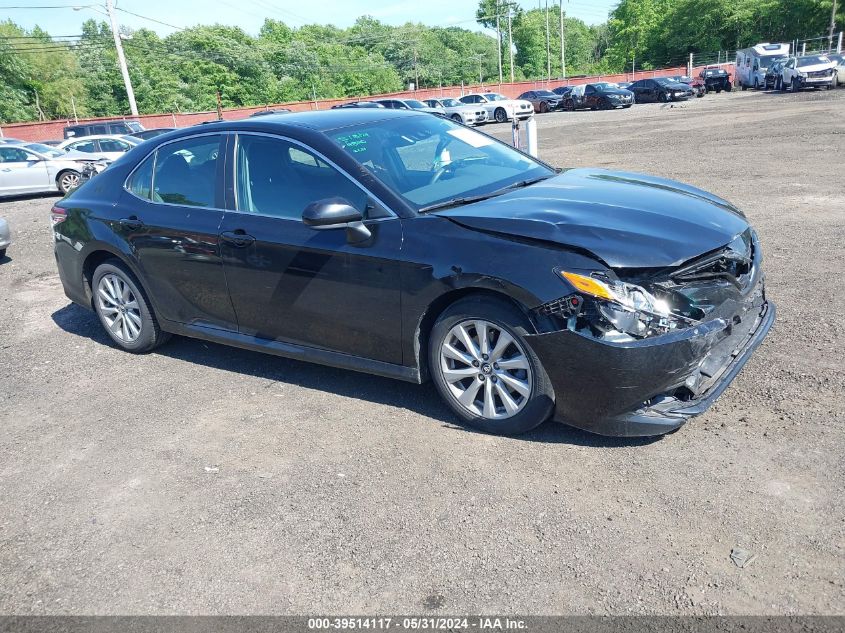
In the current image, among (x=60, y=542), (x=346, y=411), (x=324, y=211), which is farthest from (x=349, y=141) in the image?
(x=60, y=542)

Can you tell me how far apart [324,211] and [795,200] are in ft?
25.2

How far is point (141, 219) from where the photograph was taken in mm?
5297

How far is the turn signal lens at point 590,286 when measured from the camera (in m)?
3.43

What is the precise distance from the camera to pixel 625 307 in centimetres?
342

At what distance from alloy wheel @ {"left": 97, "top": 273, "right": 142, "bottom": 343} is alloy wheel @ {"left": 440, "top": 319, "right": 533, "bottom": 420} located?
9.55 feet

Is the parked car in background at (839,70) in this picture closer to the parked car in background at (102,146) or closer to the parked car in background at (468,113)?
the parked car in background at (468,113)

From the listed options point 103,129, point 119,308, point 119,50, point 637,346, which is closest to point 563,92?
point 119,50

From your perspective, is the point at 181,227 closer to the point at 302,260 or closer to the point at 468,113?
the point at 302,260

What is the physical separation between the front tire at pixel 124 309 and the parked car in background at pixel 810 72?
3840 centimetres

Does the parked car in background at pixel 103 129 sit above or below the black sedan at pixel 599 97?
above

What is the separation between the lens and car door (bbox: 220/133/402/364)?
414 cm

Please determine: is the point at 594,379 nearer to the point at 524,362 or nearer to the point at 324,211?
the point at 524,362

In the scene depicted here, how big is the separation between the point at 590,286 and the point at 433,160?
5.64 ft

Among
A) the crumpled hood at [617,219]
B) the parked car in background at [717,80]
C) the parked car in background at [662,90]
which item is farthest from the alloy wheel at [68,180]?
the parked car in background at [717,80]
